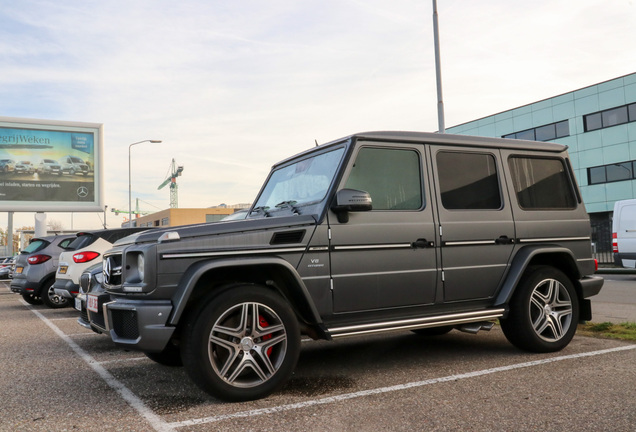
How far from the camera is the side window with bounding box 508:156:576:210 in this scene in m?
5.78

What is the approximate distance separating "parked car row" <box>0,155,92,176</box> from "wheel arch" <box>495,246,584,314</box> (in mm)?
28770

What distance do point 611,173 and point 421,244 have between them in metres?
36.6

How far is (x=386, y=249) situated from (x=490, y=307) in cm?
133

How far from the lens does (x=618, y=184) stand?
119 feet

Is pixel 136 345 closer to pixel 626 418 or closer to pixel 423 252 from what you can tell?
pixel 423 252

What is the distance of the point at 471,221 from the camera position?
5.34 metres

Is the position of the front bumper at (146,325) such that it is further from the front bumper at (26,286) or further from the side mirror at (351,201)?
the front bumper at (26,286)

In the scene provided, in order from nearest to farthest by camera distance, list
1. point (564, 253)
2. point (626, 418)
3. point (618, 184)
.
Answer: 1. point (626, 418)
2. point (564, 253)
3. point (618, 184)

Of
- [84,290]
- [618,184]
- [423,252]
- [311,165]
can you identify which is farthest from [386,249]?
[618,184]

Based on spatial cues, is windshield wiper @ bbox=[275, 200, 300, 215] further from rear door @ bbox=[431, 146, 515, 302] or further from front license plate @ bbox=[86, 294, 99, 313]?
front license plate @ bbox=[86, 294, 99, 313]

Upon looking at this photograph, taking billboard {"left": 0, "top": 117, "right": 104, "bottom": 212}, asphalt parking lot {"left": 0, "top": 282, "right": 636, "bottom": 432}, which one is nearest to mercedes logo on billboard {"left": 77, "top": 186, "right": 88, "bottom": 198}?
billboard {"left": 0, "top": 117, "right": 104, "bottom": 212}

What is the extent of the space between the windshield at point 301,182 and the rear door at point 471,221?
1.04m

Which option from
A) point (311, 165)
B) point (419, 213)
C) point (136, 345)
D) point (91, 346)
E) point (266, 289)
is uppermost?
point (311, 165)

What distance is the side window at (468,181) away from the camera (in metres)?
5.32
